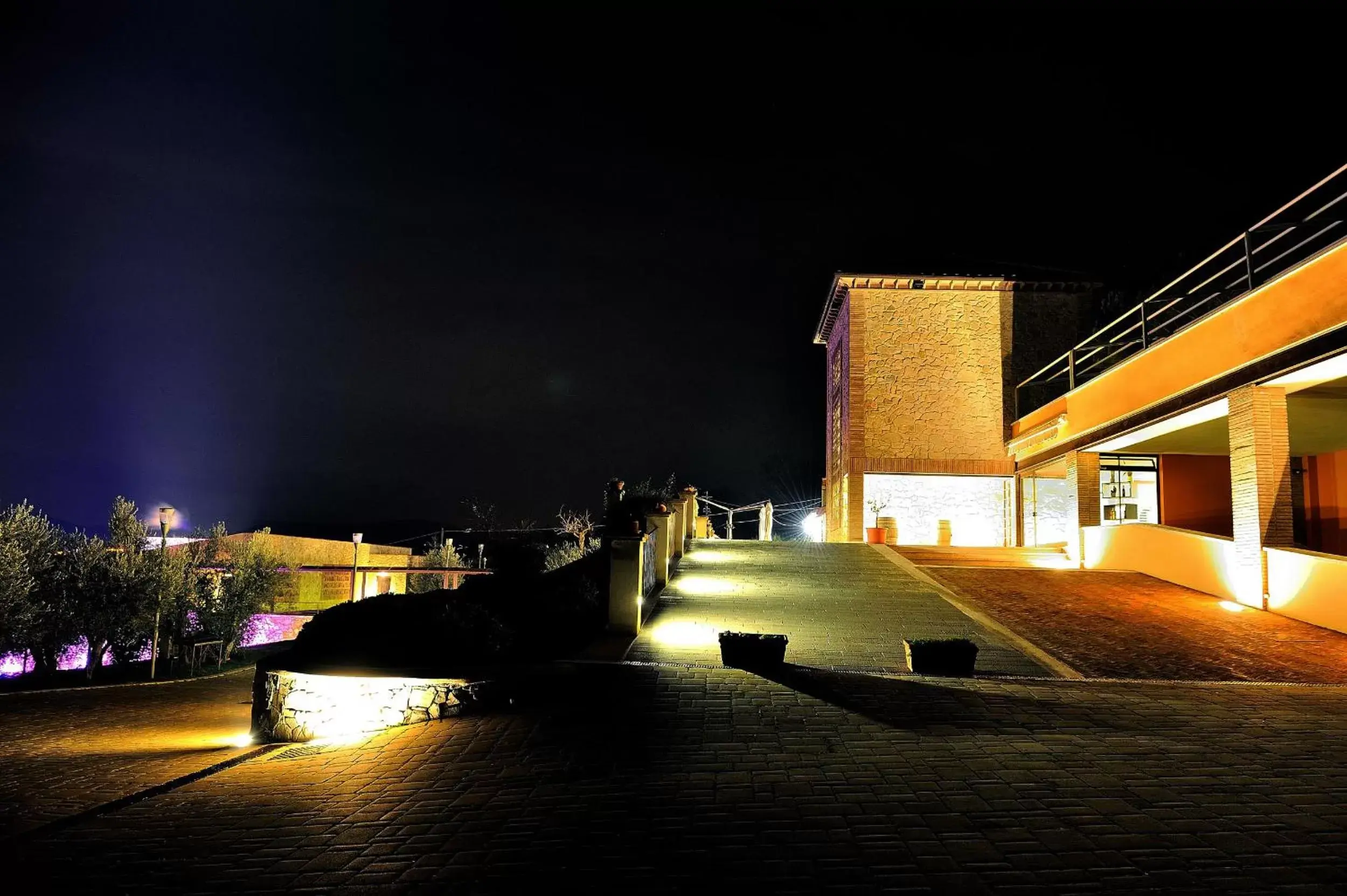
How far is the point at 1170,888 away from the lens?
3248mm

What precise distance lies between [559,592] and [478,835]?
6585mm

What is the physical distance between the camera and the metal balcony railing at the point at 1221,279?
11422mm

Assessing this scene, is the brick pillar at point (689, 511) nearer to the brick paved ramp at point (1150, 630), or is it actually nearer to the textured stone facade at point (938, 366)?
the brick paved ramp at point (1150, 630)

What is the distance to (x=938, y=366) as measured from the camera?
22812 millimetres

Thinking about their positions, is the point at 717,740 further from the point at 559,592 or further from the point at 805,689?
the point at 559,592

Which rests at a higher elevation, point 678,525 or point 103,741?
point 678,525

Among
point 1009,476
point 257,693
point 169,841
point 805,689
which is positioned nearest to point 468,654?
point 257,693

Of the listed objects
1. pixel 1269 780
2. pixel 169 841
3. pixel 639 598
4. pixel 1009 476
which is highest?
pixel 1009 476

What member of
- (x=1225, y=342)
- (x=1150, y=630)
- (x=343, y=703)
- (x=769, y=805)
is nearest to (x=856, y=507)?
(x=1225, y=342)

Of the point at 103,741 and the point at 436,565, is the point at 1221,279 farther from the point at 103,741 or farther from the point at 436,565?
the point at 436,565

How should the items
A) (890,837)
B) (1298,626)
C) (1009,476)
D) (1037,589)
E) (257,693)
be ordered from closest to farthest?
1. (890,837)
2. (257,693)
3. (1298,626)
4. (1037,589)
5. (1009,476)

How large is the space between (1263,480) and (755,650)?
838 cm

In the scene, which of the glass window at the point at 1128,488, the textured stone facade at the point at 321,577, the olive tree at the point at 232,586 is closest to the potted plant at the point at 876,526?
the glass window at the point at 1128,488

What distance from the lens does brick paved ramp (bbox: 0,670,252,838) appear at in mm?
6539
